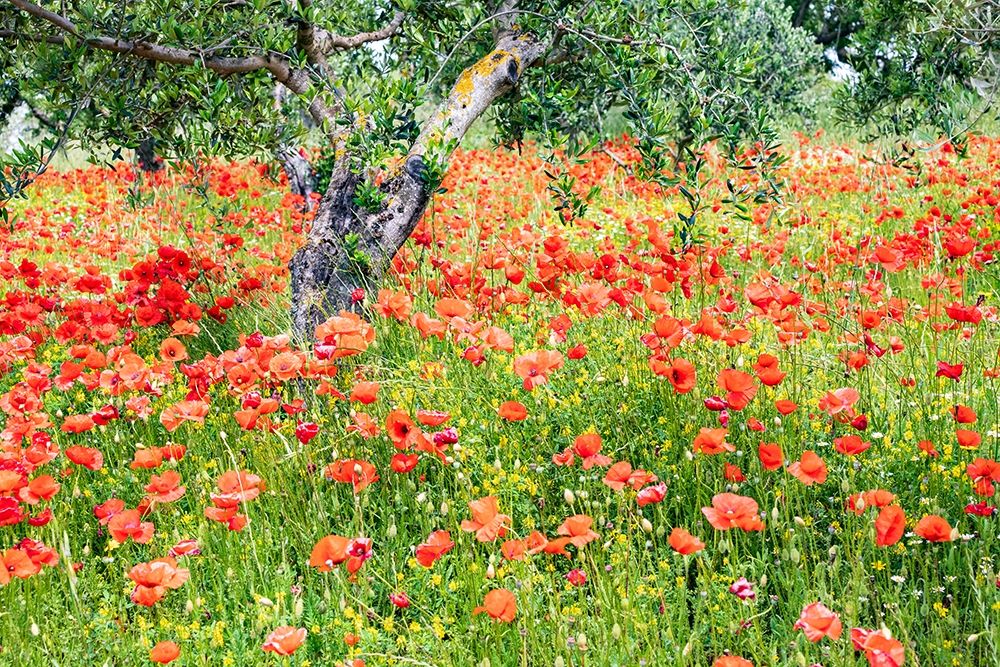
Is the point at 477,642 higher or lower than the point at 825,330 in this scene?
higher

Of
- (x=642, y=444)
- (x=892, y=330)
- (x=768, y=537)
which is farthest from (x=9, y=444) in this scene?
(x=892, y=330)

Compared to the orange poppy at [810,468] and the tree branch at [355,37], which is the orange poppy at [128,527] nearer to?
the orange poppy at [810,468]

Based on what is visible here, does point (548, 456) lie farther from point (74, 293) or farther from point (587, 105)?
point (74, 293)

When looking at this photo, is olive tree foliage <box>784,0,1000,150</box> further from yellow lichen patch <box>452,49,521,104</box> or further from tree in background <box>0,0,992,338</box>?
yellow lichen patch <box>452,49,521,104</box>

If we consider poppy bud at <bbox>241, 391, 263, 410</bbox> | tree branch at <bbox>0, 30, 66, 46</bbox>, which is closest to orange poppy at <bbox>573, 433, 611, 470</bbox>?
poppy bud at <bbox>241, 391, 263, 410</bbox>

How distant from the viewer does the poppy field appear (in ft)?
7.94

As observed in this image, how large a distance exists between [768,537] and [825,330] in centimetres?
196

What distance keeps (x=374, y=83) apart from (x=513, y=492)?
2.10m

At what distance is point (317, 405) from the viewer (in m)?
3.77

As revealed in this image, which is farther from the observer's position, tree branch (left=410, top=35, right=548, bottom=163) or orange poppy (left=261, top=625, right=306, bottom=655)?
tree branch (left=410, top=35, right=548, bottom=163)

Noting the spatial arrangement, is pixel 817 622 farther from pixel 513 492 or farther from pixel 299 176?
pixel 299 176

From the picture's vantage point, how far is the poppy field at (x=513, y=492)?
95.3 inches

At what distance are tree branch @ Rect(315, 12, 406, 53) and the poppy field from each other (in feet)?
4.14

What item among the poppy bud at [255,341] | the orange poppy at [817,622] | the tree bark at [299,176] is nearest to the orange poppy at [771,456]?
the orange poppy at [817,622]
